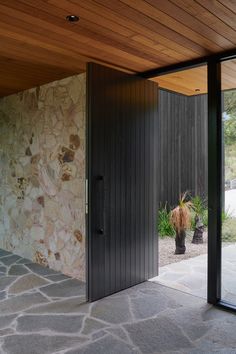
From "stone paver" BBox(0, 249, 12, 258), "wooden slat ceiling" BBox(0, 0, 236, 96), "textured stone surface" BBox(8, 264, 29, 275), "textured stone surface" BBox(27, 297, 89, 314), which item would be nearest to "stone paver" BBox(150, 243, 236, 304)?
"textured stone surface" BBox(27, 297, 89, 314)

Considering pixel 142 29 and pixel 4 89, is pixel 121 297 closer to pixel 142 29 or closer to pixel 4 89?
pixel 142 29

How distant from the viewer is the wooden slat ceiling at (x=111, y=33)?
2186mm

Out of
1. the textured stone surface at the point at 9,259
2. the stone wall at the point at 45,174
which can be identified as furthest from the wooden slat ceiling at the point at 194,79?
the textured stone surface at the point at 9,259

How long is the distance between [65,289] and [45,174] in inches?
60.1

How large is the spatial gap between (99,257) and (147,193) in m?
1.02

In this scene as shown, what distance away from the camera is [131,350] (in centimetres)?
239

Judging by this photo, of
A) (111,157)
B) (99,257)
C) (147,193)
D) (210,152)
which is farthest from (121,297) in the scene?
(210,152)

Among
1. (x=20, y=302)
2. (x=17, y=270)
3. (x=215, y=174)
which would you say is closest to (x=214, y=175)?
(x=215, y=174)

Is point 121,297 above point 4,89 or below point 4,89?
below

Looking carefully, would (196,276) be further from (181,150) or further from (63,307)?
(181,150)

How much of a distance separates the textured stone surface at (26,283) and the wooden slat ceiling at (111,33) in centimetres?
241

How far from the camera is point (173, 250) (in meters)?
5.41

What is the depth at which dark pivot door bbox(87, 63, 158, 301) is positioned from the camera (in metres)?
3.18

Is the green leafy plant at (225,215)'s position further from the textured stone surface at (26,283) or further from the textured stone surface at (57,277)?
the textured stone surface at (26,283)
